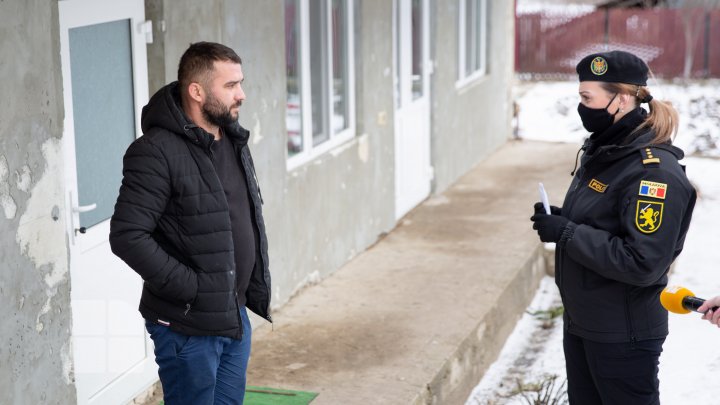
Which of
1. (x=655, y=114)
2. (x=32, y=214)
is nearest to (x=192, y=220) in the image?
(x=32, y=214)

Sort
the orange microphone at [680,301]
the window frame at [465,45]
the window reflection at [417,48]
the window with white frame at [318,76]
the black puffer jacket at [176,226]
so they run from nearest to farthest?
1. the black puffer jacket at [176,226]
2. the orange microphone at [680,301]
3. the window with white frame at [318,76]
4. the window reflection at [417,48]
5. the window frame at [465,45]

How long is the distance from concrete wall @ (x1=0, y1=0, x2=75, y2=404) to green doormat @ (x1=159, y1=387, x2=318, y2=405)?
3.55ft

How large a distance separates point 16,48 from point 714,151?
1208cm

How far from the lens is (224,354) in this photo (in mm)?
3949

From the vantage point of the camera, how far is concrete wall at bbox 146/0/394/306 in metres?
5.60

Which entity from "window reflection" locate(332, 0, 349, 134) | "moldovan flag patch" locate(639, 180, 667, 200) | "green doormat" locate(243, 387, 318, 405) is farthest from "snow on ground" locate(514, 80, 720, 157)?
"moldovan flag patch" locate(639, 180, 667, 200)

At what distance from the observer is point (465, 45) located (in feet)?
37.0

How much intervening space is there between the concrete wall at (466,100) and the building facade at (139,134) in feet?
0.12

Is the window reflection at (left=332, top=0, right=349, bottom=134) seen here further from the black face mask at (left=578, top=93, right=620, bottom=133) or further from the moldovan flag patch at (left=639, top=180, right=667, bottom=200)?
the moldovan flag patch at (left=639, top=180, right=667, bottom=200)

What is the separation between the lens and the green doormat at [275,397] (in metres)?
5.20

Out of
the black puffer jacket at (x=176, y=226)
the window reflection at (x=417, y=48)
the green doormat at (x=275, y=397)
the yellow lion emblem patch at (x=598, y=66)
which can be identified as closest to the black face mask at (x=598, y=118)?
the yellow lion emblem patch at (x=598, y=66)

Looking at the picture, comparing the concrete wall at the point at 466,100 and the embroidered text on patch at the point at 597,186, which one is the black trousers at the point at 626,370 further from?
the concrete wall at the point at 466,100

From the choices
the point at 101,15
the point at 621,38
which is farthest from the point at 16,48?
the point at 621,38

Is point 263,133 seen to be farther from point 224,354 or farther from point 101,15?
point 224,354
